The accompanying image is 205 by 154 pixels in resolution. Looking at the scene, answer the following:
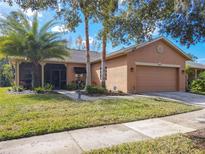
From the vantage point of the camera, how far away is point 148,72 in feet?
→ 53.0

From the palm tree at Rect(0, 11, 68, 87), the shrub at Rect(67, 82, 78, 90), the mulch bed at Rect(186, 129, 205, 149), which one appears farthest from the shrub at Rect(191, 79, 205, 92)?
the mulch bed at Rect(186, 129, 205, 149)

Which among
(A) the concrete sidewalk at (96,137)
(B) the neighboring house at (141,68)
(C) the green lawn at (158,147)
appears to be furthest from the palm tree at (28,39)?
(C) the green lawn at (158,147)

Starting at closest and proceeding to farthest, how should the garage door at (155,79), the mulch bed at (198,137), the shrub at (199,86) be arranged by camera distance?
the mulch bed at (198,137)
the garage door at (155,79)
the shrub at (199,86)

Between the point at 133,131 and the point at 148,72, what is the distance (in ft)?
36.9

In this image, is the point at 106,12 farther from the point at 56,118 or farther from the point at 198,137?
the point at 198,137

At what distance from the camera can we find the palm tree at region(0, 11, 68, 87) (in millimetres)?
13514

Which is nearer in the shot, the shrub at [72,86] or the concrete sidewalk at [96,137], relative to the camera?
the concrete sidewalk at [96,137]

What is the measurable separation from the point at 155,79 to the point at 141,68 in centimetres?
189

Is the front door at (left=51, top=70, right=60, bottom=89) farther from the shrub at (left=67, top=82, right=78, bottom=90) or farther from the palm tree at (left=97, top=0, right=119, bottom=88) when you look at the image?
the palm tree at (left=97, top=0, right=119, bottom=88)

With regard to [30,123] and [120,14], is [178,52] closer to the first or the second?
[120,14]

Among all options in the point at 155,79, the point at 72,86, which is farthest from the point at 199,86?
the point at 72,86

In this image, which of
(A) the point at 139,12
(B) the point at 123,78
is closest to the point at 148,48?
(B) the point at 123,78

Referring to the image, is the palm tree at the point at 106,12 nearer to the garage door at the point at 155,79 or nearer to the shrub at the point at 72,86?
the garage door at the point at 155,79

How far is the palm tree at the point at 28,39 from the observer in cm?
1351
